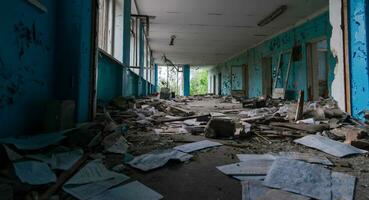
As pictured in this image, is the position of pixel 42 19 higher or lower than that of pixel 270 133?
higher

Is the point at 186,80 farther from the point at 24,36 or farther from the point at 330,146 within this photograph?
the point at 24,36

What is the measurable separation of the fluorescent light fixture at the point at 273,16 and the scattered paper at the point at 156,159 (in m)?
7.37

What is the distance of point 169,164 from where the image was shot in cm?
183

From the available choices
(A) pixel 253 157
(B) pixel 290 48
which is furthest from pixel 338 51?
(B) pixel 290 48

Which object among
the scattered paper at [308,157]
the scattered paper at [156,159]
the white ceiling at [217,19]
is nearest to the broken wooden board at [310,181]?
the scattered paper at [308,157]

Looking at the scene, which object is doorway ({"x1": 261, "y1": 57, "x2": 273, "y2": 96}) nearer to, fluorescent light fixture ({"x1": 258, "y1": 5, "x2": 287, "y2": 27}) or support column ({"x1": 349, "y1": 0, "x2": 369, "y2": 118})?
fluorescent light fixture ({"x1": 258, "y1": 5, "x2": 287, "y2": 27})

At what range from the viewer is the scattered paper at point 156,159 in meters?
1.75

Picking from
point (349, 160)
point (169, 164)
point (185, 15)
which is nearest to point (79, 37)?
point (169, 164)

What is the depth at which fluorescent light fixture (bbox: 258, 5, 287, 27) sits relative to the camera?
26.3 feet

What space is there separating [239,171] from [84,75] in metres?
2.08

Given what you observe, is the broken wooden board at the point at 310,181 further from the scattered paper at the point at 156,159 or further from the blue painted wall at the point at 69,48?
the blue painted wall at the point at 69,48

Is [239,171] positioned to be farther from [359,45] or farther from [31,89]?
[359,45]

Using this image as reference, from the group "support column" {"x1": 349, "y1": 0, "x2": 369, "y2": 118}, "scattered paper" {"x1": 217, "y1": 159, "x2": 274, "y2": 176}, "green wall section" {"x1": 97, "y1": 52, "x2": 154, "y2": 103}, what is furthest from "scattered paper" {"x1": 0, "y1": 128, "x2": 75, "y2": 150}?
"support column" {"x1": 349, "y1": 0, "x2": 369, "y2": 118}

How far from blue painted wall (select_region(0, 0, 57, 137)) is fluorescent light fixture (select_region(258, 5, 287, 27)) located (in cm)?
726
